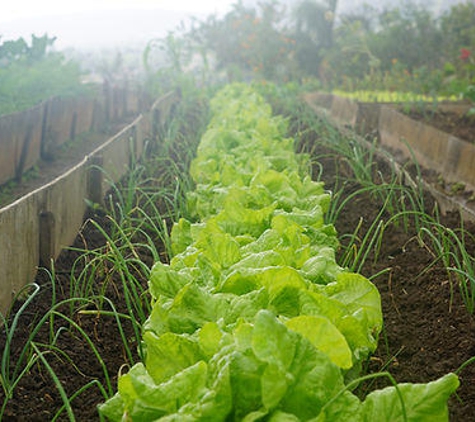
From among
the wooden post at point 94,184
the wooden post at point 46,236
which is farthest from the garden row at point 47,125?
the wooden post at point 46,236

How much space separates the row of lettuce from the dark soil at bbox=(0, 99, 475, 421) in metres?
0.28

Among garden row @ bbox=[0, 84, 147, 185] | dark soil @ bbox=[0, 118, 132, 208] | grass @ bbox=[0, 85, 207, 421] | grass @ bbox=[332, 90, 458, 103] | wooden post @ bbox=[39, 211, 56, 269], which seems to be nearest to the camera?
grass @ bbox=[0, 85, 207, 421]

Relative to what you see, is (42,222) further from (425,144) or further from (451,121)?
(451,121)

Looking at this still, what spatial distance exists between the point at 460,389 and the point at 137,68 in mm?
23125

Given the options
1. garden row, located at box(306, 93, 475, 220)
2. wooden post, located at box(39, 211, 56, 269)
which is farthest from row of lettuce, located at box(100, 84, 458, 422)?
garden row, located at box(306, 93, 475, 220)

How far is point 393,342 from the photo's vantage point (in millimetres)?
2939

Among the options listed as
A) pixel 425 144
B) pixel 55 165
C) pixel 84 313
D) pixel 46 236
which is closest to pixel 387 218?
pixel 46 236

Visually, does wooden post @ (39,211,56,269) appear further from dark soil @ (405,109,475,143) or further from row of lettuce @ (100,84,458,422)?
dark soil @ (405,109,475,143)

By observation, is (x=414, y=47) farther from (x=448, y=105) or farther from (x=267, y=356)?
(x=267, y=356)

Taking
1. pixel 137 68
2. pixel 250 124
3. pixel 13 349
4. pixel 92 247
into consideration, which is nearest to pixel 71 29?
pixel 137 68

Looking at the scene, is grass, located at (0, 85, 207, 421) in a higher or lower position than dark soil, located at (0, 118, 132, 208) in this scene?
higher

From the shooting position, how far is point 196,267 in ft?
8.32

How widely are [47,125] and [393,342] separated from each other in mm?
6396

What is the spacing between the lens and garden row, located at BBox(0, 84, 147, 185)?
6781mm
